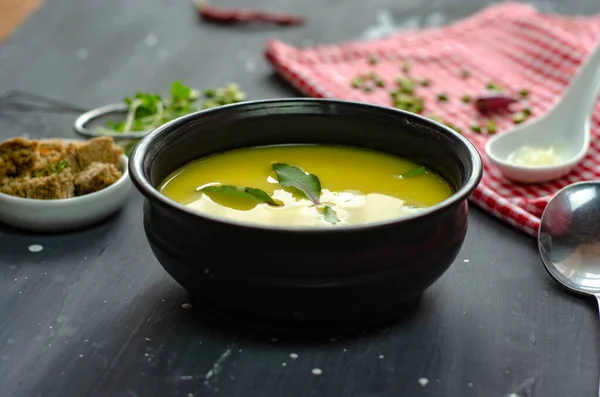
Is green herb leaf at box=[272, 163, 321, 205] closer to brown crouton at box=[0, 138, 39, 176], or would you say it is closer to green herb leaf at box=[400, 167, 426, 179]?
green herb leaf at box=[400, 167, 426, 179]

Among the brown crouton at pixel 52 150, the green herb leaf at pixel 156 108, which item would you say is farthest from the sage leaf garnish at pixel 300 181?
the green herb leaf at pixel 156 108

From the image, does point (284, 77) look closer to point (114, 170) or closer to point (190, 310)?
Answer: point (114, 170)

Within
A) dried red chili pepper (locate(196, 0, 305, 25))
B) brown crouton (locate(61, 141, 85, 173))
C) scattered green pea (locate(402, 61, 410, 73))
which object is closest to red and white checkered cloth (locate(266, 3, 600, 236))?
scattered green pea (locate(402, 61, 410, 73))

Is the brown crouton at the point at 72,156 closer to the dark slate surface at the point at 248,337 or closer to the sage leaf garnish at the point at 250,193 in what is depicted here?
the dark slate surface at the point at 248,337

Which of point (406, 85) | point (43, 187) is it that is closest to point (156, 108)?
point (43, 187)

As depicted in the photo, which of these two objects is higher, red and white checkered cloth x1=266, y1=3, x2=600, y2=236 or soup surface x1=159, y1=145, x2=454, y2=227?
soup surface x1=159, y1=145, x2=454, y2=227

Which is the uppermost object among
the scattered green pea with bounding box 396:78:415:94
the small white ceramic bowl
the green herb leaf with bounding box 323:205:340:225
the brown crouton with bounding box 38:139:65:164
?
the green herb leaf with bounding box 323:205:340:225

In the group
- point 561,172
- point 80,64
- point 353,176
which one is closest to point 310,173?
point 353,176

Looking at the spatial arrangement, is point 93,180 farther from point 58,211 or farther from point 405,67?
point 405,67
